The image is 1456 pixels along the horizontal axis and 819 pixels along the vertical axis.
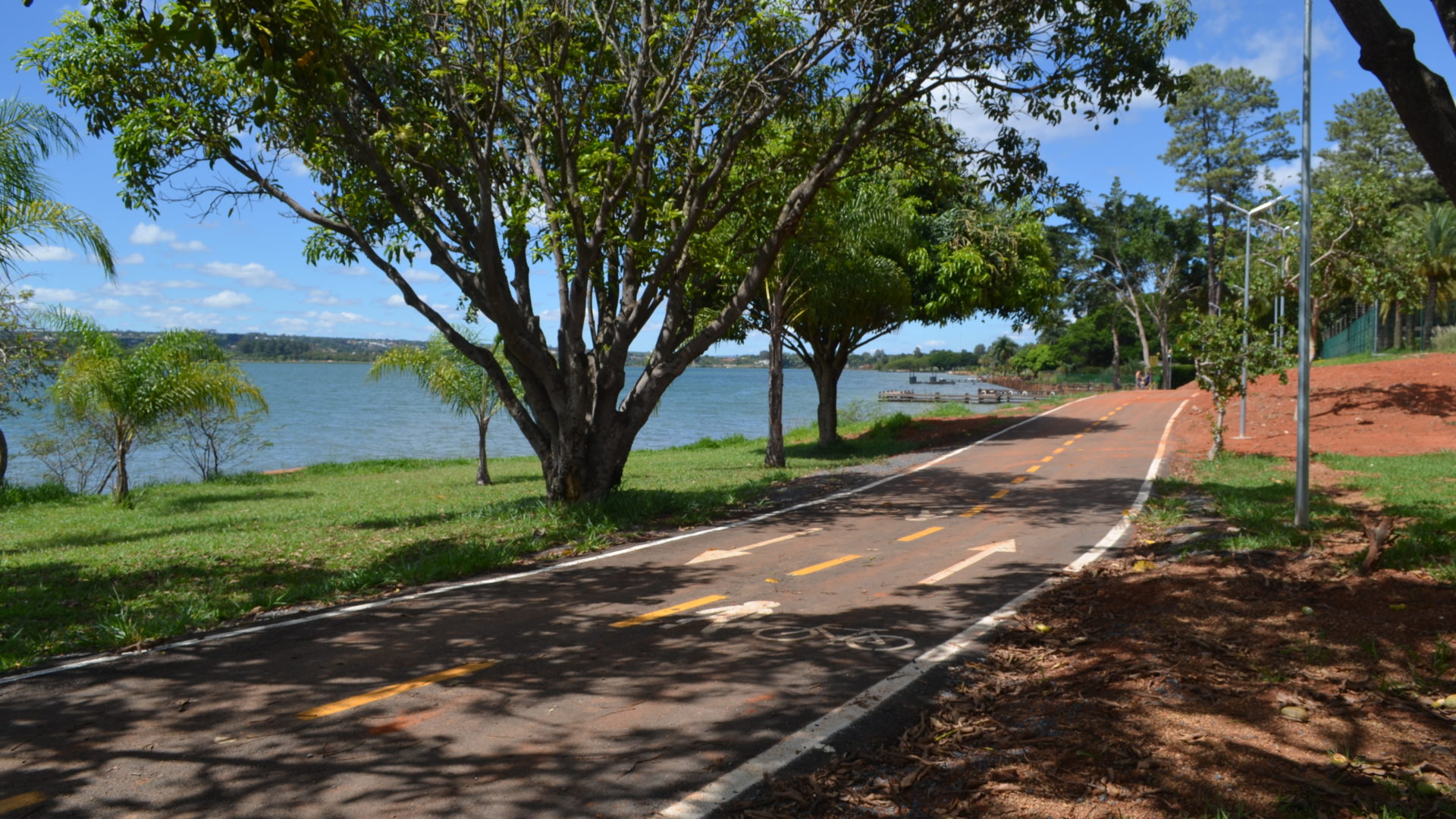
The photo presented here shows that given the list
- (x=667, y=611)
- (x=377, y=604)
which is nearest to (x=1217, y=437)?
(x=667, y=611)

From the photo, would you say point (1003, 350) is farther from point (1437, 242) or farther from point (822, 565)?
point (822, 565)

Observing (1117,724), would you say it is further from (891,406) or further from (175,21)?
(891,406)

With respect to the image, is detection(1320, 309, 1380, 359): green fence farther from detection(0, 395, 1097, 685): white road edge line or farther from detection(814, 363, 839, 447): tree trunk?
detection(0, 395, 1097, 685): white road edge line

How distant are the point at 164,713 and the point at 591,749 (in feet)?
7.87

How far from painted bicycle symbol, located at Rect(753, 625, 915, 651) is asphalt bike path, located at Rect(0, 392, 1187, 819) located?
23mm

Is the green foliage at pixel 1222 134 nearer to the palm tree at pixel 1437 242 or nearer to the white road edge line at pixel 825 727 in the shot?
the palm tree at pixel 1437 242

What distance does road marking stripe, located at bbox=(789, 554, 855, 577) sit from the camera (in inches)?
330

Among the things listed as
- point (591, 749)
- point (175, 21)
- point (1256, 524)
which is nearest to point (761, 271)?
point (1256, 524)

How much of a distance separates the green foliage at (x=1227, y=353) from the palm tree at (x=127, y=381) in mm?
21317

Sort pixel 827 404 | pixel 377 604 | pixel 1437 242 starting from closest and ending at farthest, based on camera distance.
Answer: pixel 377 604 < pixel 827 404 < pixel 1437 242

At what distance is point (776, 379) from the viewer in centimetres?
2184

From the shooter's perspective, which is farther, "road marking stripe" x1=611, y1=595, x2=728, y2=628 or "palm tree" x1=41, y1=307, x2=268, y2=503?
"palm tree" x1=41, y1=307, x2=268, y2=503

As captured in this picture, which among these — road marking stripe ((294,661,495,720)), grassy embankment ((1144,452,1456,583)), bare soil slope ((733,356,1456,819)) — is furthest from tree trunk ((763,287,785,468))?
road marking stripe ((294,661,495,720))

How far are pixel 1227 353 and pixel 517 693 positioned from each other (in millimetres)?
17159
